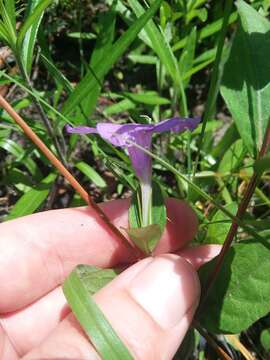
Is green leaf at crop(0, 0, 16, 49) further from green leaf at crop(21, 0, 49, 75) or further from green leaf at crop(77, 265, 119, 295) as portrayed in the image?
green leaf at crop(77, 265, 119, 295)

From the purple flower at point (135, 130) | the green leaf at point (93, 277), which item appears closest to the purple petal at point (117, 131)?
the purple flower at point (135, 130)

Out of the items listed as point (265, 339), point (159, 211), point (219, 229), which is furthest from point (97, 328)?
point (265, 339)

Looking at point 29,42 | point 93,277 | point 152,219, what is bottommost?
point 93,277

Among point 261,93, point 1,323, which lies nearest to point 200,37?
point 261,93

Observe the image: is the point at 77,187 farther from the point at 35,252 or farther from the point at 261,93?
the point at 261,93

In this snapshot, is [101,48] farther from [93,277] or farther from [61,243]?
[93,277]

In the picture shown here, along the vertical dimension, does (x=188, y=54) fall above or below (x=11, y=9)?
below
